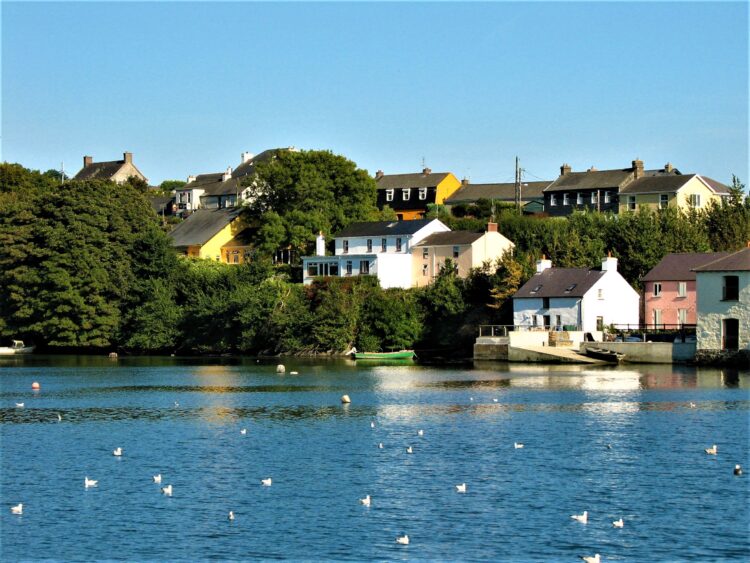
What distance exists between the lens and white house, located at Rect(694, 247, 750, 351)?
271 feet

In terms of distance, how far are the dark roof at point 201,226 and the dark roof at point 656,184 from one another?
48.4m

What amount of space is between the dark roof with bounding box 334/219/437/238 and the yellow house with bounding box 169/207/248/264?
18695mm

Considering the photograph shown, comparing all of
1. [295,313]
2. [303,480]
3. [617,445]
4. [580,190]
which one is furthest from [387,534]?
[580,190]

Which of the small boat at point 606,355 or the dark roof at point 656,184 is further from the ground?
the dark roof at point 656,184

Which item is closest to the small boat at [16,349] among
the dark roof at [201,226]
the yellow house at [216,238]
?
the yellow house at [216,238]

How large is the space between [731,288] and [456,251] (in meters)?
35.9

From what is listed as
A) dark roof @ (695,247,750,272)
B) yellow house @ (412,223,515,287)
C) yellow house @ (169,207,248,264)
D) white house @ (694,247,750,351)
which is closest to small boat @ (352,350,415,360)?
yellow house @ (412,223,515,287)

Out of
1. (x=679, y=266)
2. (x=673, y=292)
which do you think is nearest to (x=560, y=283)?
(x=673, y=292)

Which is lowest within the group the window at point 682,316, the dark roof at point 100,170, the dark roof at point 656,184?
the window at point 682,316

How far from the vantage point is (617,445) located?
4559 cm

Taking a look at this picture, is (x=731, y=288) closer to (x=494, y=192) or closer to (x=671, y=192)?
(x=671, y=192)

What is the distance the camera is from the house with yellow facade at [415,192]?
520ft

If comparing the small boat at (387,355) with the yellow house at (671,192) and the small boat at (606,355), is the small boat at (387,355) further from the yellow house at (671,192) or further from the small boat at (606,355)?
the yellow house at (671,192)

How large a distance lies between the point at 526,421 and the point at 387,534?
75.2 ft
